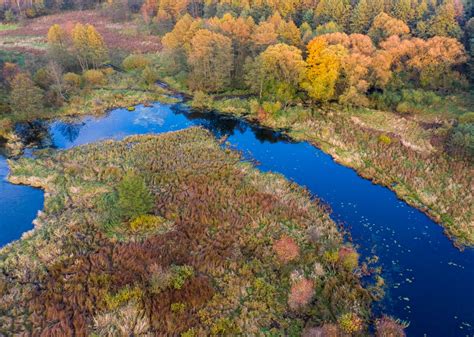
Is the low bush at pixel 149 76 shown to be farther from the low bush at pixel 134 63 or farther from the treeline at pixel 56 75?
the low bush at pixel 134 63

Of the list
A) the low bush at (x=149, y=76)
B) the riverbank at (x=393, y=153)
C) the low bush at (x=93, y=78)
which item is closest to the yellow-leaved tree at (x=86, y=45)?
the low bush at (x=93, y=78)

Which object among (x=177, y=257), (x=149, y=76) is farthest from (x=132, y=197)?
(x=149, y=76)

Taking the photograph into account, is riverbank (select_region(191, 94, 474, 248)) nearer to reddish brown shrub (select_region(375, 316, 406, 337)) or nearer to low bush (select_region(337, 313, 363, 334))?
reddish brown shrub (select_region(375, 316, 406, 337))

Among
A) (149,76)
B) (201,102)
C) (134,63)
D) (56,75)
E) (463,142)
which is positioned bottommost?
(201,102)

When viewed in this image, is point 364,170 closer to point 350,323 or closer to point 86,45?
point 350,323

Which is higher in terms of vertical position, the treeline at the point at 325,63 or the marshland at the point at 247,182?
the treeline at the point at 325,63
